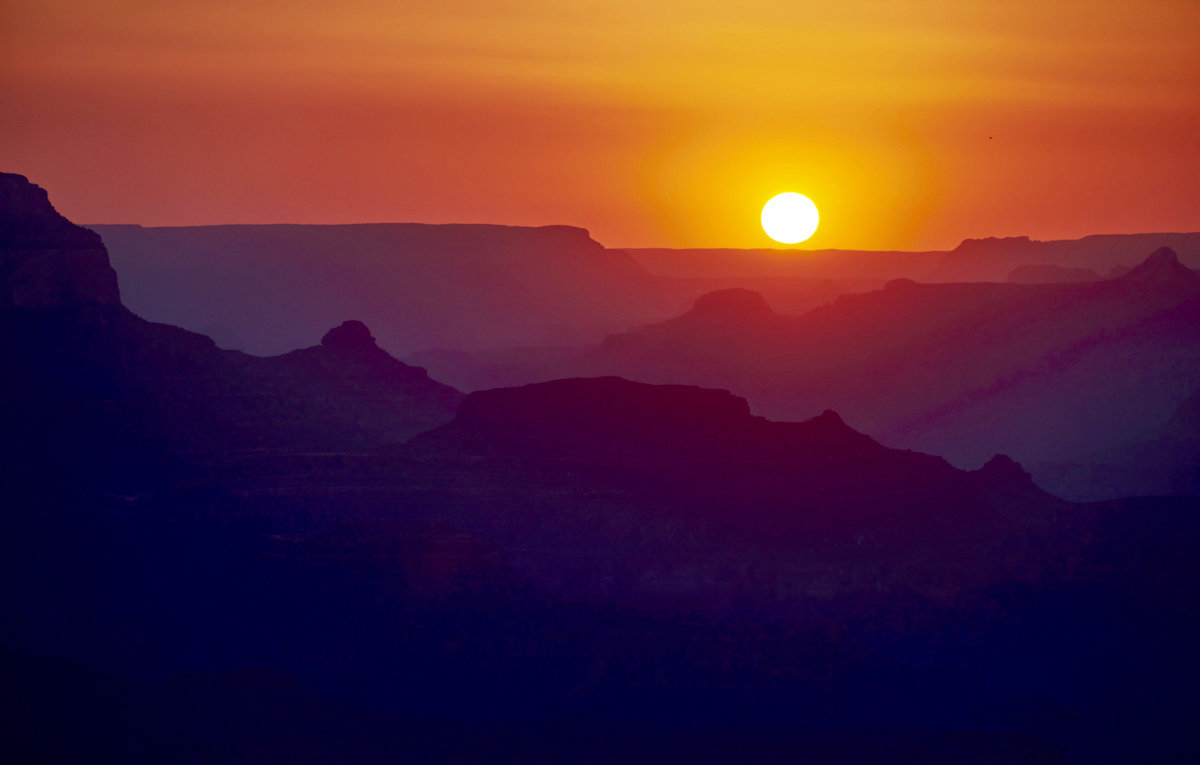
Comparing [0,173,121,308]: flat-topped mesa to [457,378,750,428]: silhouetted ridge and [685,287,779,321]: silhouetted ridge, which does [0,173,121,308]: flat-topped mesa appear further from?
[685,287,779,321]: silhouetted ridge

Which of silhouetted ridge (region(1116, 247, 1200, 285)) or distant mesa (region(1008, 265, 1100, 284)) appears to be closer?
silhouetted ridge (region(1116, 247, 1200, 285))

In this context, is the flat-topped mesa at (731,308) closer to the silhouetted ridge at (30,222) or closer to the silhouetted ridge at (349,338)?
the silhouetted ridge at (349,338)

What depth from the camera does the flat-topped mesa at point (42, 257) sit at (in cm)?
4959

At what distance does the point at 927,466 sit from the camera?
47.1 m

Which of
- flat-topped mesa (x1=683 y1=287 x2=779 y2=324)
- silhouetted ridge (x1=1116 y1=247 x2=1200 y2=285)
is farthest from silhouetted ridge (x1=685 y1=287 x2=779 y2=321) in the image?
silhouetted ridge (x1=1116 y1=247 x2=1200 y2=285)

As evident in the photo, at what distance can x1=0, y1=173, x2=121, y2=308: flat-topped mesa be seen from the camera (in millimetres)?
49594

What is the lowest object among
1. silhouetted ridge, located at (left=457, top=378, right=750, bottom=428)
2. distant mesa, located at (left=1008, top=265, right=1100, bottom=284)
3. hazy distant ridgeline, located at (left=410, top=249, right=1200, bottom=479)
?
silhouetted ridge, located at (left=457, top=378, right=750, bottom=428)

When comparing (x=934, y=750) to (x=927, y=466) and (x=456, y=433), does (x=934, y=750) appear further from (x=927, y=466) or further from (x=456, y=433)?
(x=456, y=433)

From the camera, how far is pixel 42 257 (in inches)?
1976

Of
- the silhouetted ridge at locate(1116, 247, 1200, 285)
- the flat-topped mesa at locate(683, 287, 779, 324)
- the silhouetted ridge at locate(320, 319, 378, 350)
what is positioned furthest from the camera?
the flat-topped mesa at locate(683, 287, 779, 324)

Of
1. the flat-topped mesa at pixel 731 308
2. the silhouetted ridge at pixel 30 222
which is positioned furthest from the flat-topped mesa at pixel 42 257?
the flat-topped mesa at pixel 731 308

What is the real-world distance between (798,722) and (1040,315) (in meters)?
48.7

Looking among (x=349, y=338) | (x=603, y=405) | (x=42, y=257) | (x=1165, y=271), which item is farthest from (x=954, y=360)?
(x=42, y=257)

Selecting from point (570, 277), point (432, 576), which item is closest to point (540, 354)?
point (570, 277)
